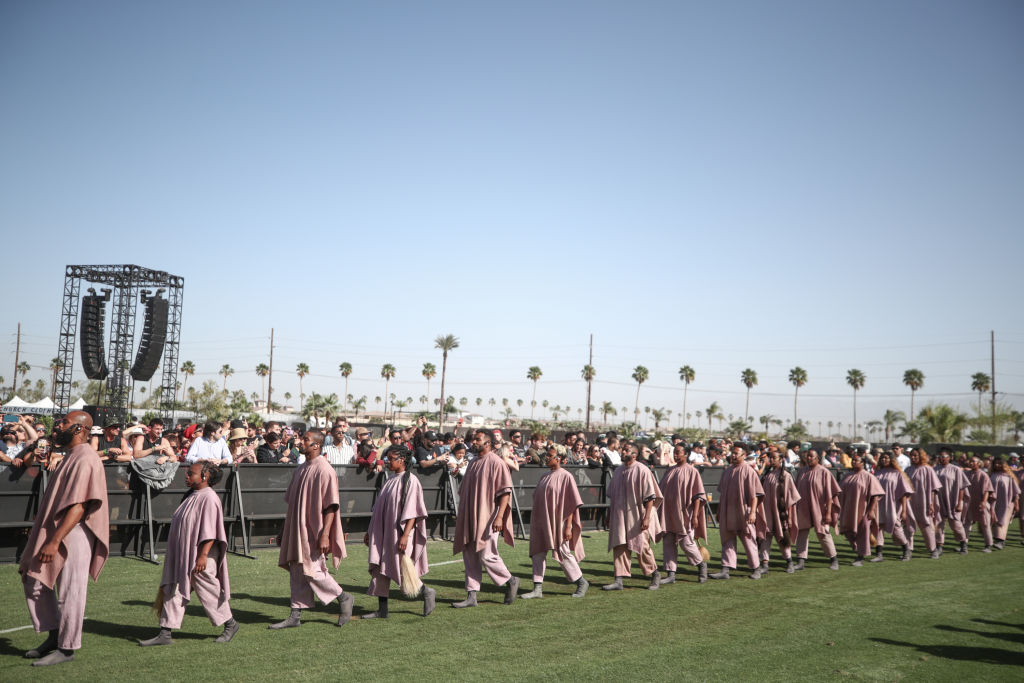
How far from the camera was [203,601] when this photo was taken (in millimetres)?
6383

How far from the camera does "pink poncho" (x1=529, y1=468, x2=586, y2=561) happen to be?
912 cm

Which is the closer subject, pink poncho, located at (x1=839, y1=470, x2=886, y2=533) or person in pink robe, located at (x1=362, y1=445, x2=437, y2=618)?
person in pink robe, located at (x1=362, y1=445, x2=437, y2=618)

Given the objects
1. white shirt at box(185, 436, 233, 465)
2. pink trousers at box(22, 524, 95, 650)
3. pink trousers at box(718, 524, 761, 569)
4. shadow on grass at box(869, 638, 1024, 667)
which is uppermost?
white shirt at box(185, 436, 233, 465)

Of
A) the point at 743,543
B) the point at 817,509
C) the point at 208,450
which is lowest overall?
the point at 743,543

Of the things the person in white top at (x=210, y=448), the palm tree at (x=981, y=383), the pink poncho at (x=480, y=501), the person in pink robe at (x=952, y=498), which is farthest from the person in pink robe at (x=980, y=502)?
the palm tree at (x=981, y=383)

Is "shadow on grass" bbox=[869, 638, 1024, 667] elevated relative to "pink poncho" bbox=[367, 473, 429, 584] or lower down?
lower down

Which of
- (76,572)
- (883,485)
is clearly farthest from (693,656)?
(883,485)

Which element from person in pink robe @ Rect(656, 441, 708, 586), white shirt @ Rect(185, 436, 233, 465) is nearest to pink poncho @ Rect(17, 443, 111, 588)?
white shirt @ Rect(185, 436, 233, 465)

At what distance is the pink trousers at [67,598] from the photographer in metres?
5.70

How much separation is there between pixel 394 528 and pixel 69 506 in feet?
9.84

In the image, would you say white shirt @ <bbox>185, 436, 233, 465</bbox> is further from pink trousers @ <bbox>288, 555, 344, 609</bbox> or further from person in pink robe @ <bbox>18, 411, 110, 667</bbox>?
person in pink robe @ <bbox>18, 411, 110, 667</bbox>

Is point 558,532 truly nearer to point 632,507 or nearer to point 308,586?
point 632,507

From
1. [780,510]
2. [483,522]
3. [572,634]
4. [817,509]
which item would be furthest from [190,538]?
[817,509]

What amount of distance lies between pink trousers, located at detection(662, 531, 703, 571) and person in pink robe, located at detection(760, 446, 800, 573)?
1544mm
